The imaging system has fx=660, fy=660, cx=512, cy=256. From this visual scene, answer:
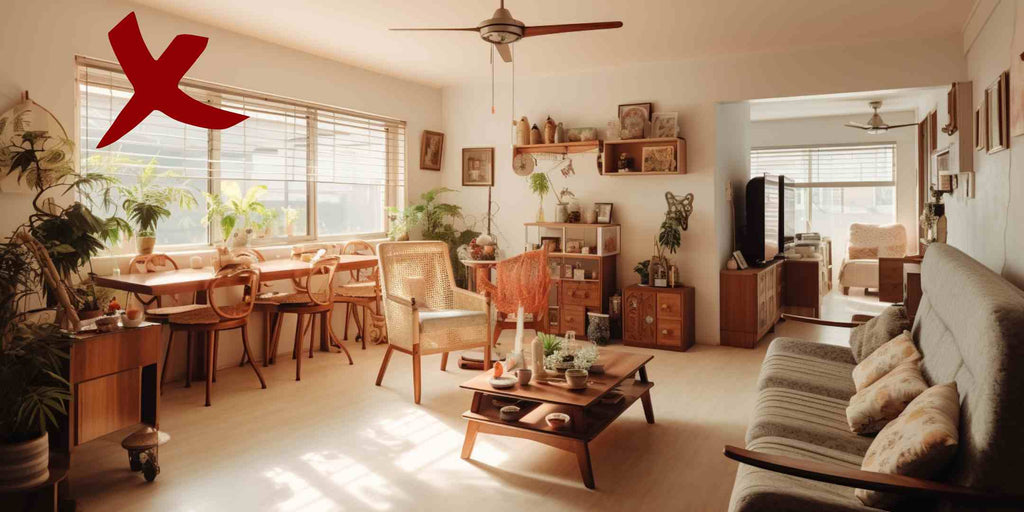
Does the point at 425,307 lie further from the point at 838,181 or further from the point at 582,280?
the point at 838,181

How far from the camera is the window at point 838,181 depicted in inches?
365

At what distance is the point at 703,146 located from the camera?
583 centimetres

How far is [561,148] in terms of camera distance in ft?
20.9

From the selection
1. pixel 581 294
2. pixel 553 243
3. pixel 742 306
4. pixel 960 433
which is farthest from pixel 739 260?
pixel 960 433

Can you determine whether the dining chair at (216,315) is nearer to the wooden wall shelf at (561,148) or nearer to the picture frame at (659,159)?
the wooden wall shelf at (561,148)

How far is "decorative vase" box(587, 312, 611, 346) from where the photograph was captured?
5.94 metres

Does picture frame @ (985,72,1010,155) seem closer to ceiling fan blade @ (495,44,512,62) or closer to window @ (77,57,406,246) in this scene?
ceiling fan blade @ (495,44,512,62)

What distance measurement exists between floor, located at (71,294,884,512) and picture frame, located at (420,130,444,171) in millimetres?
2932

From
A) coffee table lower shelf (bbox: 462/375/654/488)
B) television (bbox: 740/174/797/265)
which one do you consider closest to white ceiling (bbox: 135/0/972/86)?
television (bbox: 740/174/797/265)

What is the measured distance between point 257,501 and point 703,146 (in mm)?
4584

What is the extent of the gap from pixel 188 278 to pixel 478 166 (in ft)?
11.4

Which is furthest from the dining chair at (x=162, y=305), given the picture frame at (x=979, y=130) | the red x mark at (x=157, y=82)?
the picture frame at (x=979, y=130)

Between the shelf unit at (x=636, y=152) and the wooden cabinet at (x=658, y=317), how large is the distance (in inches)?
41.0

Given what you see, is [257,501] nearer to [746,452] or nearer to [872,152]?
Result: [746,452]
